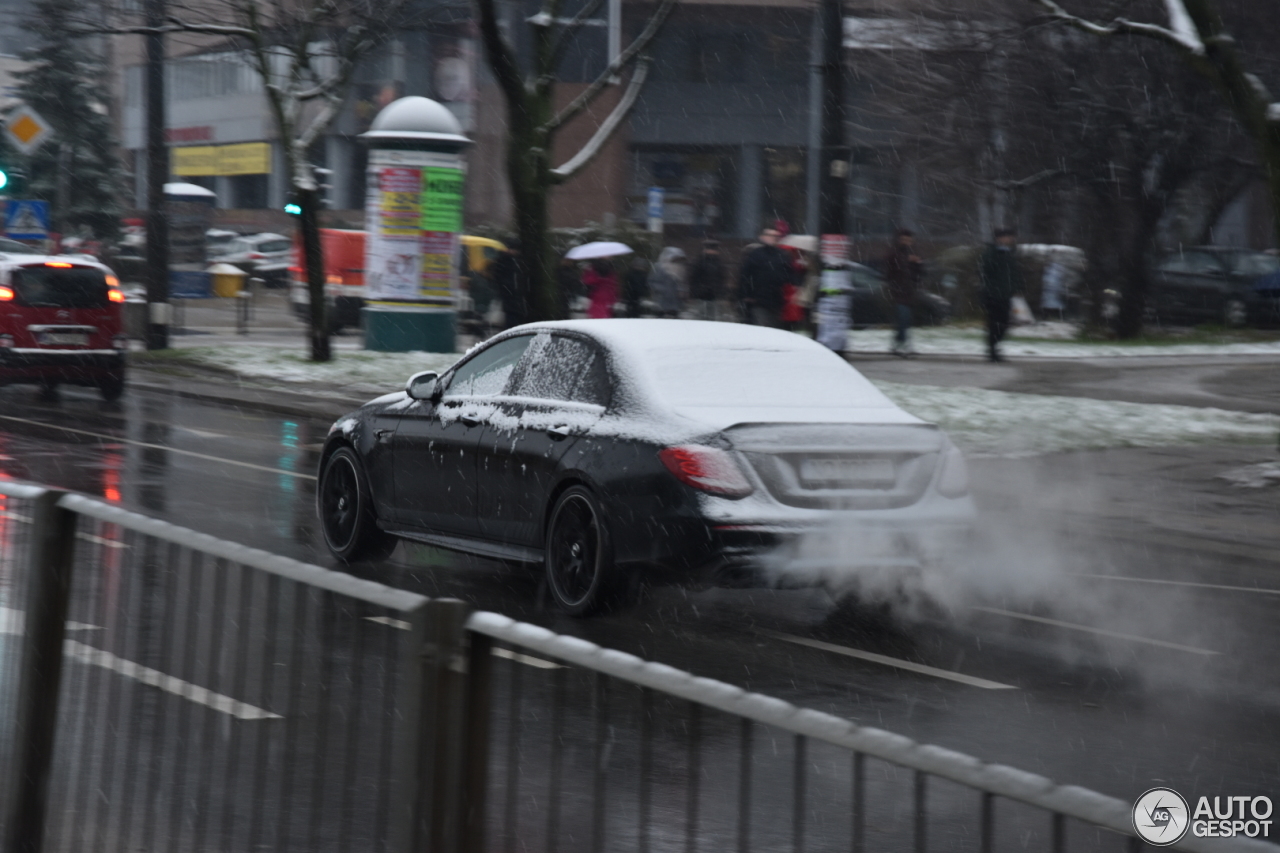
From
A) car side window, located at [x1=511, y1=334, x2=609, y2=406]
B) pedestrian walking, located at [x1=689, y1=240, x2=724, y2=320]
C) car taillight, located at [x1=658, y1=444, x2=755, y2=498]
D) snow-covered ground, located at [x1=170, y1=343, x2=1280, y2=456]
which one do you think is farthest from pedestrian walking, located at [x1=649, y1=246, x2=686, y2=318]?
car taillight, located at [x1=658, y1=444, x2=755, y2=498]

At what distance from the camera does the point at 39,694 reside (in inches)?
163

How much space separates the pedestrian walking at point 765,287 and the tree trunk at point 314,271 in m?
6.20

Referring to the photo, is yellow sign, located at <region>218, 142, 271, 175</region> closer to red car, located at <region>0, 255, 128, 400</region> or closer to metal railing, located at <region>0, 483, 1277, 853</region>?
red car, located at <region>0, 255, 128, 400</region>

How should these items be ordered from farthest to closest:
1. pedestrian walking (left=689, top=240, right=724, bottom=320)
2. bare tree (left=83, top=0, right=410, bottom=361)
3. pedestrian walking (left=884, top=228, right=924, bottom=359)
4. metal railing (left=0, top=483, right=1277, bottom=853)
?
1. pedestrian walking (left=689, top=240, right=724, bottom=320)
2. pedestrian walking (left=884, top=228, right=924, bottom=359)
3. bare tree (left=83, top=0, right=410, bottom=361)
4. metal railing (left=0, top=483, right=1277, bottom=853)

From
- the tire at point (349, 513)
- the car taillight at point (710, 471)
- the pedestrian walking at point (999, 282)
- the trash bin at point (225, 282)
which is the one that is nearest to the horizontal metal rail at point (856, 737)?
the car taillight at point (710, 471)

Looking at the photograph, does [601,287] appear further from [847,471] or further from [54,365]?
[847,471]

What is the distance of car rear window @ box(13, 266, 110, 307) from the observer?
2173 cm

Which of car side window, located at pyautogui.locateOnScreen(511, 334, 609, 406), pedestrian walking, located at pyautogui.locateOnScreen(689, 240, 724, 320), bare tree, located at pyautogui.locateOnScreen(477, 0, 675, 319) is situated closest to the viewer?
car side window, located at pyautogui.locateOnScreen(511, 334, 609, 406)

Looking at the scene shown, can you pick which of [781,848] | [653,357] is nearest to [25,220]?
[653,357]

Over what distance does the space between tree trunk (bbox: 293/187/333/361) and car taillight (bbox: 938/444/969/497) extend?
1894 cm

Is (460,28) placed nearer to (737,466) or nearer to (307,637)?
(737,466)

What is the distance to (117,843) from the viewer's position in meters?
3.96

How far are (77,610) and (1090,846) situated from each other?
2595 millimetres

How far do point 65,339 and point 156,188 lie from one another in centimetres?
662
